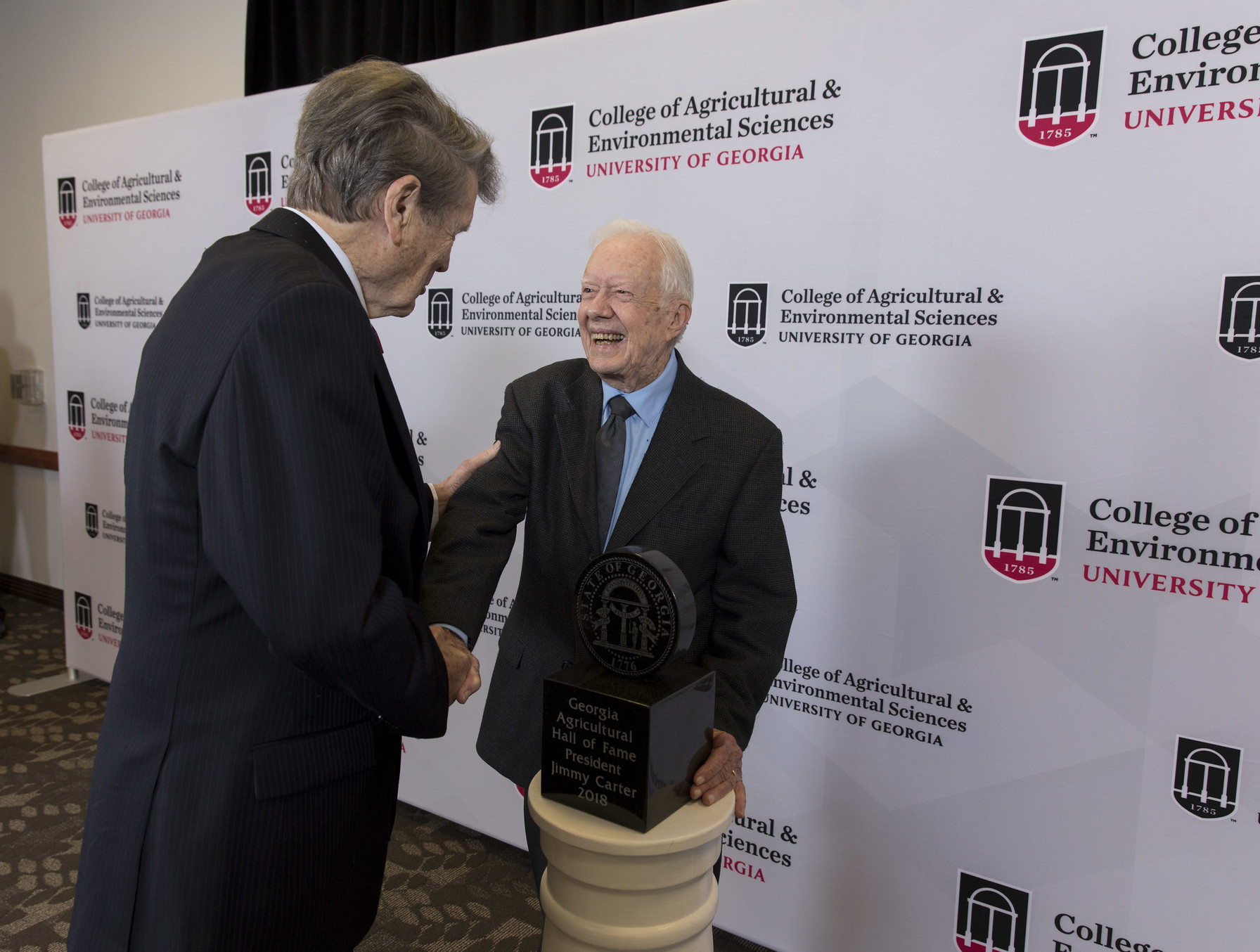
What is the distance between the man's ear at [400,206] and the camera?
125cm

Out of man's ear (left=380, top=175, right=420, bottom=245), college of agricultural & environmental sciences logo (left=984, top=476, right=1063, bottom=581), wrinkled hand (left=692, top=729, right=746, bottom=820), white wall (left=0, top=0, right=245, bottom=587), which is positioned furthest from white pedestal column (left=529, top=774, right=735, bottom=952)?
white wall (left=0, top=0, right=245, bottom=587)

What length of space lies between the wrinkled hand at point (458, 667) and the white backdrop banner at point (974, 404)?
3.61 ft

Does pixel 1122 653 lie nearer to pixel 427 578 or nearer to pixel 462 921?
pixel 427 578

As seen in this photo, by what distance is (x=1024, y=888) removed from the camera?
200 centimetres

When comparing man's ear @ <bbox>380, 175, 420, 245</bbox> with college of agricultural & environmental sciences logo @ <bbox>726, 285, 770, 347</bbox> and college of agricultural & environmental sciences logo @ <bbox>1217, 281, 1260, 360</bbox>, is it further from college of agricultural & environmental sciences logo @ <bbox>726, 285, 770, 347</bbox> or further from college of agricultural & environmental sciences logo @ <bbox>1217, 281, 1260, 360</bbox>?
college of agricultural & environmental sciences logo @ <bbox>1217, 281, 1260, 360</bbox>

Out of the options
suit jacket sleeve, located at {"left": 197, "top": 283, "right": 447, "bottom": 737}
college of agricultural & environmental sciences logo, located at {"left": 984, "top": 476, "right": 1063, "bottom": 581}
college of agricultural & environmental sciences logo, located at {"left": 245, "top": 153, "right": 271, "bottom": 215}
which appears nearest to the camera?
suit jacket sleeve, located at {"left": 197, "top": 283, "right": 447, "bottom": 737}

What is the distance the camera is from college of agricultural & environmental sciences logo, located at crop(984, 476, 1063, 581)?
1.93 meters

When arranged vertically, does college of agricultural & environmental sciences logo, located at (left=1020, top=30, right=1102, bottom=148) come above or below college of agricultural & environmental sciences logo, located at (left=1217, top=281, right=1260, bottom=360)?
above

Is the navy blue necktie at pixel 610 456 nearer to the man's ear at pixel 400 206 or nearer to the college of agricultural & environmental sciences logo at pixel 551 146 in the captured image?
the man's ear at pixel 400 206

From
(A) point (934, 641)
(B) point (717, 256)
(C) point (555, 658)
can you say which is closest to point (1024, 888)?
(A) point (934, 641)

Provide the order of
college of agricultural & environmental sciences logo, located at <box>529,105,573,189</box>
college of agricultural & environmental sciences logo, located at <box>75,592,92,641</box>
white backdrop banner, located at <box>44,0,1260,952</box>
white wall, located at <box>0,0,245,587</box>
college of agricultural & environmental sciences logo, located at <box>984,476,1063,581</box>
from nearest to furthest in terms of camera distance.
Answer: white backdrop banner, located at <box>44,0,1260,952</box>
college of agricultural & environmental sciences logo, located at <box>984,476,1063,581</box>
college of agricultural & environmental sciences logo, located at <box>529,105,573,189</box>
college of agricultural & environmental sciences logo, located at <box>75,592,92,641</box>
white wall, located at <box>0,0,245,587</box>

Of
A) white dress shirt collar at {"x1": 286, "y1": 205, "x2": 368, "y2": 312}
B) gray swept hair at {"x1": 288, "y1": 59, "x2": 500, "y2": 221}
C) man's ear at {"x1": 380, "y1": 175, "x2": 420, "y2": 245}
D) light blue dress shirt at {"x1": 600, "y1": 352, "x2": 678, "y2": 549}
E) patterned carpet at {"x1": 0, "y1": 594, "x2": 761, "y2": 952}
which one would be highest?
gray swept hair at {"x1": 288, "y1": 59, "x2": 500, "y2": 221}

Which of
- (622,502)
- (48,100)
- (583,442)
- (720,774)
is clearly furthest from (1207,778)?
(48,100)

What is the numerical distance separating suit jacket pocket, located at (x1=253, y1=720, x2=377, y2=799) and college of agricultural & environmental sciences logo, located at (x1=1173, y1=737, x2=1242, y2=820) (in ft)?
5.43
